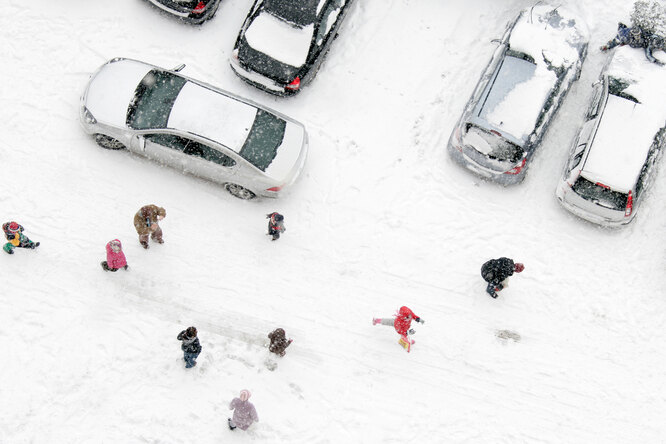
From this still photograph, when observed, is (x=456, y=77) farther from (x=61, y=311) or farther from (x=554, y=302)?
(x=61, y=311)

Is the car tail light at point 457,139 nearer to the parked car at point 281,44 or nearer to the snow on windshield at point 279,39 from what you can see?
the parked car at point 281,44

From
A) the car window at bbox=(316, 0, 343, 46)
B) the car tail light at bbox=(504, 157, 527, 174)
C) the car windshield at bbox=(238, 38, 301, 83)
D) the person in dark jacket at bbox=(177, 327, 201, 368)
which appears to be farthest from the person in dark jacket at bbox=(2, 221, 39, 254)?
the car tail light at bbox=(504, 157, 527, 174)

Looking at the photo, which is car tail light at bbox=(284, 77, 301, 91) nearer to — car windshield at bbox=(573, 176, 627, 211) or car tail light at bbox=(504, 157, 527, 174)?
car tail light at bbox=(504, 157, 527, 174)

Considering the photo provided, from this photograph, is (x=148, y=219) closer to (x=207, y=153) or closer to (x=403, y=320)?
(x=207, y=153)

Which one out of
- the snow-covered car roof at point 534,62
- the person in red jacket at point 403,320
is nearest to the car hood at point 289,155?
the person in red jacket at point 403,320

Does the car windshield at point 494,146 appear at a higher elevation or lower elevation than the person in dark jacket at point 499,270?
higher

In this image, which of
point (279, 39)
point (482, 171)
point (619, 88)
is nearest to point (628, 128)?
point (619, 88)
